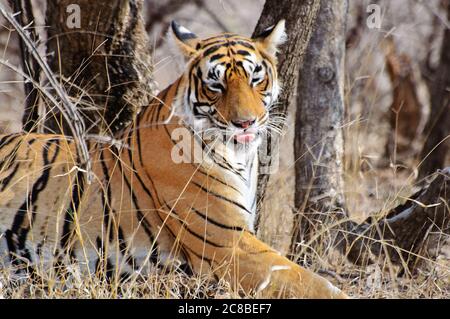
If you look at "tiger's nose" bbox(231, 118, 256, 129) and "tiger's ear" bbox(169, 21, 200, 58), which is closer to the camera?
"tiger's nose" bbox(231, 118, 256, 129)

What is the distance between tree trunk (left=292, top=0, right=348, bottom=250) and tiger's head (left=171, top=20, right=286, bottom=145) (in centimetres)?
107

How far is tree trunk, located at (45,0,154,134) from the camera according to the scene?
4969 millimetres

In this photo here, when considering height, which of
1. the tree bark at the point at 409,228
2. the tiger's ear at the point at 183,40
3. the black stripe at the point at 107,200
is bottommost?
the tree bark at the point at 409,228

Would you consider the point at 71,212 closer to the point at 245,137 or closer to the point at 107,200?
the point at 107,200

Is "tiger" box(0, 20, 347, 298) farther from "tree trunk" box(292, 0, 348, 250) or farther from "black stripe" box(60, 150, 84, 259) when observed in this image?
"tree trunk" box(292, 0, 348, 250)

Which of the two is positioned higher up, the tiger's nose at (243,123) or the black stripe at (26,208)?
the tiger's nose at (243,123)

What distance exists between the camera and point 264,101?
13.5 feet

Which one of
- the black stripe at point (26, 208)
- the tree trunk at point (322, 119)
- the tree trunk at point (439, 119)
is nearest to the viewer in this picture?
the black stripe at point (26, 208)

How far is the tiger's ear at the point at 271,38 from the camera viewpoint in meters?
4.24

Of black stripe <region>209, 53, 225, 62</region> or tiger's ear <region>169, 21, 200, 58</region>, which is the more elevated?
tiger's ear <region>169, 21, 200, 58</region>

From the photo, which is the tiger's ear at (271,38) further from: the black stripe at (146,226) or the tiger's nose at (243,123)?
the black stripe at (146,226)

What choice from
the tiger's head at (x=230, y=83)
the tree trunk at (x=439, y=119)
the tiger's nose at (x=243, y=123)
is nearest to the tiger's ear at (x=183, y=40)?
the tiger's head at (x=230, y=83)

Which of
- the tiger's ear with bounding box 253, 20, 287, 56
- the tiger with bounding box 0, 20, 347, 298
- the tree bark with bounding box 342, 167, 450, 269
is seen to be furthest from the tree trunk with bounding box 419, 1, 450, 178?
the tiger with bounding box 0, 20, 347, 298
